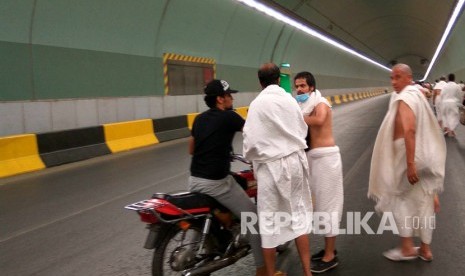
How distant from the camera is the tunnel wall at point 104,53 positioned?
32.2 ft

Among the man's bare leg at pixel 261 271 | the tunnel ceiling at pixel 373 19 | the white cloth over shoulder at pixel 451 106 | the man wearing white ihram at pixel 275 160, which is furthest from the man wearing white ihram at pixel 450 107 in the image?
the man's bare leg at pixel 261 271

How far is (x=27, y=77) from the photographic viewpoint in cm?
1005

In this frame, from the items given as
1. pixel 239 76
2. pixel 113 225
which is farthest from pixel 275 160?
pixel 239 76

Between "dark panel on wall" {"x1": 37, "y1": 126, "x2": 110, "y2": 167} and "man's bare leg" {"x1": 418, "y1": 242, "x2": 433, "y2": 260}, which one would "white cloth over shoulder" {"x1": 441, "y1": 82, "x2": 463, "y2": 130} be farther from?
"man's bare leg" {"x1": 418, "y1": 242, "x2": 433, "y2": 260}

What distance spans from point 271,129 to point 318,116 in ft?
2.79

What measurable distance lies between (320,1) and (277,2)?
12.7ft

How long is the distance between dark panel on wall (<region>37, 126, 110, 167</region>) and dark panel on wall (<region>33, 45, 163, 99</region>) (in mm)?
1269

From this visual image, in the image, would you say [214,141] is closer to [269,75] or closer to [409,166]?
[269,75]

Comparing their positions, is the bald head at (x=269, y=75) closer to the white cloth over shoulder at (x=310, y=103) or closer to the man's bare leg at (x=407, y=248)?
the white cloth over shoulder at (x=310, y=103)

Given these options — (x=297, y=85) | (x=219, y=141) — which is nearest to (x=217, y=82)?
(x=219, y=141)

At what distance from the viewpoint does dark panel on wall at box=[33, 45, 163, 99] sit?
10.6 m

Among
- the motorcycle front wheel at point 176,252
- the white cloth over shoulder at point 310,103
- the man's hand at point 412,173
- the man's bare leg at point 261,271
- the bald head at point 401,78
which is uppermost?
the bald head at point 401,78

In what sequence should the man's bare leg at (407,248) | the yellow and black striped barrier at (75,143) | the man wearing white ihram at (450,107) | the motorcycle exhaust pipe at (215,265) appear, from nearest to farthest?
the motorcycle exhaust pipe at (215,265), the man's bare leg at (407,248), the yellow and black striped barrier at (75,143), the man wearing white ihram at (450,107)

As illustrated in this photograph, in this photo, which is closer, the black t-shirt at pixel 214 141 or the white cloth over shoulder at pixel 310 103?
the black t-shirt at pixel 214 141
